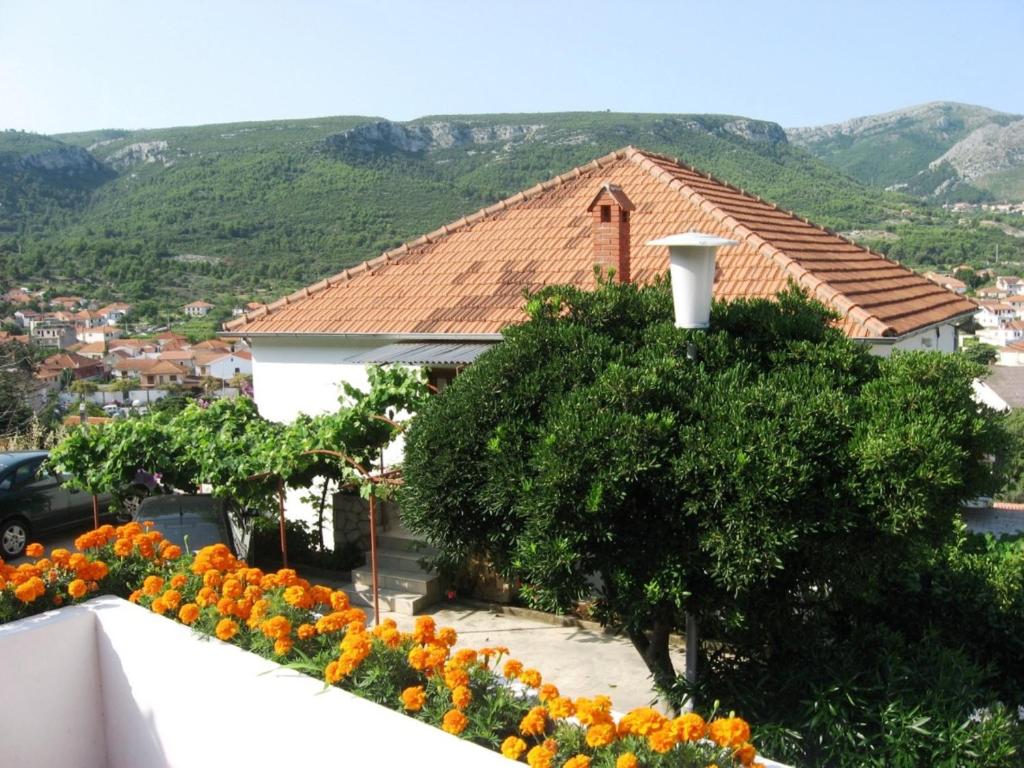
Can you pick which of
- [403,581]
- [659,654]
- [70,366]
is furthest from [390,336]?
[70,366]

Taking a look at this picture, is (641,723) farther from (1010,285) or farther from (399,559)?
(1010,285)

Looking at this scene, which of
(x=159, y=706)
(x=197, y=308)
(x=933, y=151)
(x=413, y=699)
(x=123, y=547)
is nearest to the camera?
(x=413, y=699)

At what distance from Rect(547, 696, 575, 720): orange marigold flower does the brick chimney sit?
30.9 ft

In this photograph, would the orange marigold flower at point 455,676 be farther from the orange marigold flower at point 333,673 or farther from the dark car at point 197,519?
the dark car at point 197,519

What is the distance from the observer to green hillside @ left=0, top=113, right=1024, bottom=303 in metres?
72.0

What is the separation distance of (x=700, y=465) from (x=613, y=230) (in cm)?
890

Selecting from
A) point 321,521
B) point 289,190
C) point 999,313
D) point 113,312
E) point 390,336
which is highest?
point 289,190

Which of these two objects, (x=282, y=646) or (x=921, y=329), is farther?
(x=921, y=329)

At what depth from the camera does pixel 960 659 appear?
5.53 m

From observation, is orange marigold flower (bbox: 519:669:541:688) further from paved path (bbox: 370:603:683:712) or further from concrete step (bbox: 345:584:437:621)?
concrete step (bbox: 345:584:437:621)

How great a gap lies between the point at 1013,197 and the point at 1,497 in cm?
15638

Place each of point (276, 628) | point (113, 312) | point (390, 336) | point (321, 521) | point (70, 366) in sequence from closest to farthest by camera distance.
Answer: point (276, 628), point (321, 521), point (390, 336), point (70, 366), point (113, 312)

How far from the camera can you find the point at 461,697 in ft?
11.9

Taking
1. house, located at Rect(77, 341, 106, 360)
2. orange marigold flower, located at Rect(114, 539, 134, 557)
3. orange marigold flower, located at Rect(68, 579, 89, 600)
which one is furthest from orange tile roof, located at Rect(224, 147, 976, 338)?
house, located at Rect(77, 341, 106, 360)
